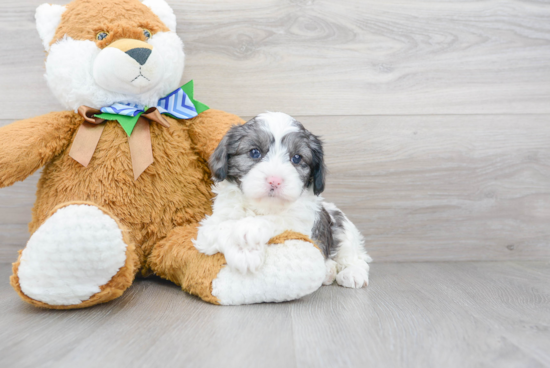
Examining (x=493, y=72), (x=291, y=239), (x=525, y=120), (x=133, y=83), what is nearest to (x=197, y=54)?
(x=133, y=83)

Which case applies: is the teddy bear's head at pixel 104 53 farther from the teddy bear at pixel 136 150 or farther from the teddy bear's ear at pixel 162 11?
the teddy bear's ear at pixel 162 11

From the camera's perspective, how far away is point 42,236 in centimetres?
119

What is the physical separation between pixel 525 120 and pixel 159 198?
1788 mm

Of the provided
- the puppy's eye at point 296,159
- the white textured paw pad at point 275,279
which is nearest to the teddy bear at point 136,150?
the white textured paw pad at point 275,279

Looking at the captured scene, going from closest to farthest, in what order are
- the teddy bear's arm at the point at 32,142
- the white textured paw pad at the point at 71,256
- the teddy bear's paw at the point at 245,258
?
the white textured paw pad at the point at 71,256
the teddy bear's paw at the point at 245,258
the teddy bear's arm at the point at 32,142

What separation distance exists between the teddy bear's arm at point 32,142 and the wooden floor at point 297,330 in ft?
1.42

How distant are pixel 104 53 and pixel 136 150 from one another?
345 millimetres

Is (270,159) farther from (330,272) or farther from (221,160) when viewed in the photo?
(330,272)

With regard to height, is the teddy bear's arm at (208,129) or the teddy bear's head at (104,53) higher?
the teddy bear's head at (104,53)

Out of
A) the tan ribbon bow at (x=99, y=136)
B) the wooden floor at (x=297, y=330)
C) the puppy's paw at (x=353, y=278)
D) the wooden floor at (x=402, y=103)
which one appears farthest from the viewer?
the wooden floor at (x=402, y=103)

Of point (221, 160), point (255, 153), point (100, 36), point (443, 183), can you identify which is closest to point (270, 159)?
point (255, 153)

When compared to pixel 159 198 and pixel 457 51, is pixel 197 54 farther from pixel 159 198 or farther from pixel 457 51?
pixel 457 51

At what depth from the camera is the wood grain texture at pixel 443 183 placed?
2.11m

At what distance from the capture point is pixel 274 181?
135cm
